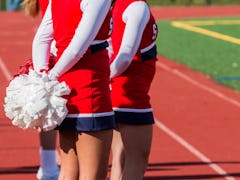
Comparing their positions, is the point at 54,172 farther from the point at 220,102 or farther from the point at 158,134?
the point at 220,102

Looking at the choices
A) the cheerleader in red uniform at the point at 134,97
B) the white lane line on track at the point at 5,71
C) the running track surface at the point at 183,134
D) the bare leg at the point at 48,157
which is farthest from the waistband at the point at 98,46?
the white lane line on track at the point at 5,71

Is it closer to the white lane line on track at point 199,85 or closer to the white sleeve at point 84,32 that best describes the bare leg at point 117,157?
the white sleeve at point 84,32

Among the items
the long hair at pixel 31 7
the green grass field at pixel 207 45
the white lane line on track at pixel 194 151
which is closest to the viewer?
the long hair at pixel 31 7

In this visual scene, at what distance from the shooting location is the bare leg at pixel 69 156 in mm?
4766

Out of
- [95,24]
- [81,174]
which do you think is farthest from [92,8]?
[81,174]

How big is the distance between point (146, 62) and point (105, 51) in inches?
42.2

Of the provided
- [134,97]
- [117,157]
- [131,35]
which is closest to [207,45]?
[117,157]

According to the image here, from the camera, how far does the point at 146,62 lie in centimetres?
578

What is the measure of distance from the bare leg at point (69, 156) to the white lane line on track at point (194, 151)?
12.2 ft

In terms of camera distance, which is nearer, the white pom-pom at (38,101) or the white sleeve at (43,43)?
the white pom-pom at (38,101)

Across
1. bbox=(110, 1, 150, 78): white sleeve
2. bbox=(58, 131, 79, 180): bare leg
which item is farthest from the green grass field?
bbox=(58, 131, 79, 180): bare leg

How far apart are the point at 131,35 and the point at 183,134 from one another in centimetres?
528

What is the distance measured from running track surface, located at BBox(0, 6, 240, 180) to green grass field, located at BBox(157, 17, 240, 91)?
0.51m

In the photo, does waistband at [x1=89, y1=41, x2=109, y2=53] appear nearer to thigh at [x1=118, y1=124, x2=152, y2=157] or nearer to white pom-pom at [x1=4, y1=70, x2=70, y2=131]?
white pom-pom at [x1=4, y1=70, x2=70, y2=131]
